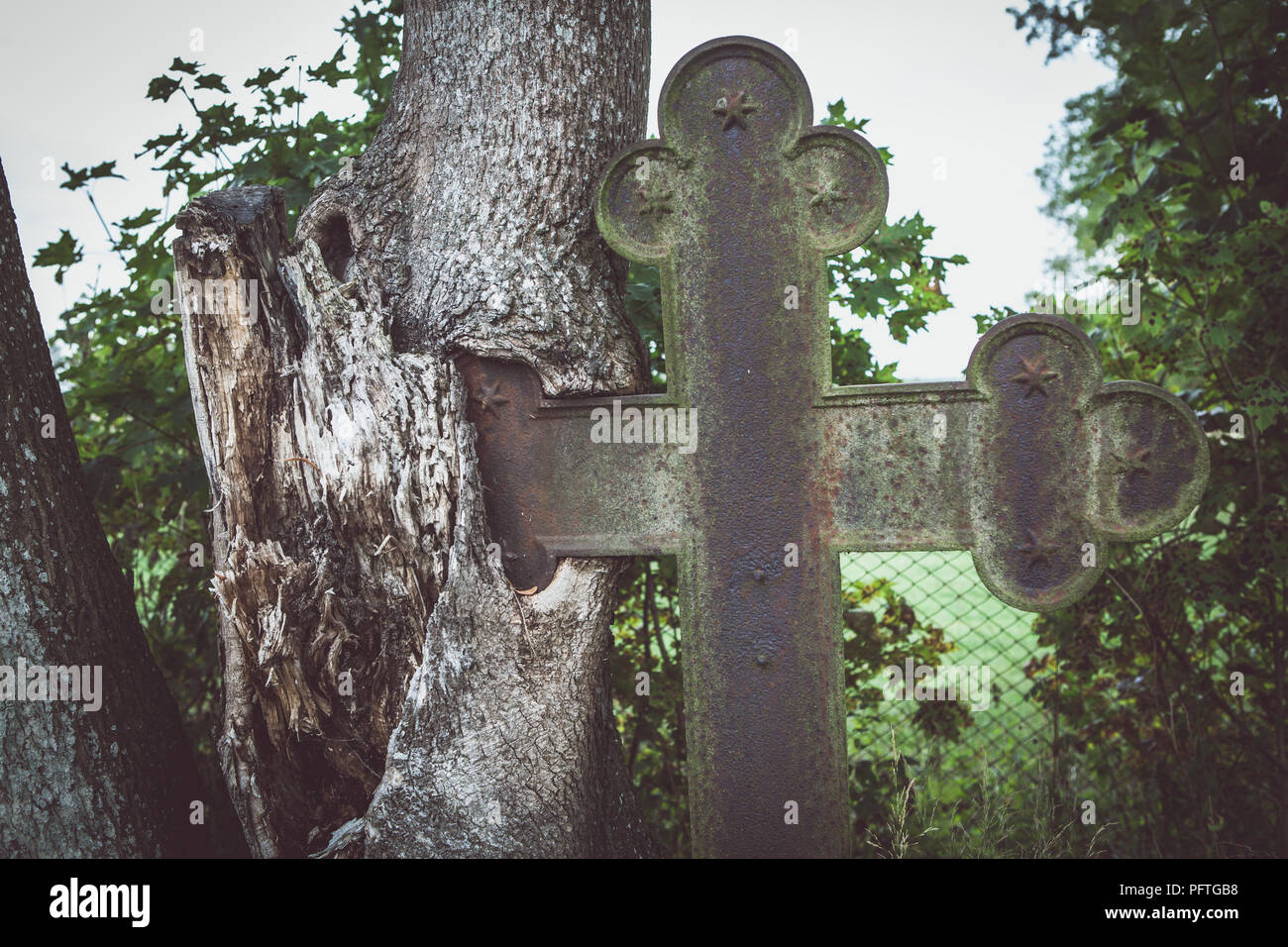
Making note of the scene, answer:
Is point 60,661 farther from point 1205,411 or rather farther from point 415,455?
point 1205,411

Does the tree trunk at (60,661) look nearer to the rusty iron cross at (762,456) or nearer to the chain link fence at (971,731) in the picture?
the rusty iron cross at (762,456)

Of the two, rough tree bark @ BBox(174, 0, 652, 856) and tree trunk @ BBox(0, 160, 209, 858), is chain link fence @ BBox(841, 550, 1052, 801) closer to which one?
rough tree bark @ BBox(174, 0, 652, 856)

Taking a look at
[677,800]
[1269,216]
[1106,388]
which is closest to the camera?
[1106,388]

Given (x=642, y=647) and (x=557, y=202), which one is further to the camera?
(x=642, y=647)

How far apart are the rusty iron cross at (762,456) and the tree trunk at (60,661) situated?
1.11 m

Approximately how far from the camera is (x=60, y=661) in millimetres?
2449

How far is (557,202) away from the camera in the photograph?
2516mm

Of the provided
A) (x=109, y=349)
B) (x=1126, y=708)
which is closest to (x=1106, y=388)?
(x=1126, y=708)

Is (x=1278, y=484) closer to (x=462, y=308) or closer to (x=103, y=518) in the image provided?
(x=462, y=308)

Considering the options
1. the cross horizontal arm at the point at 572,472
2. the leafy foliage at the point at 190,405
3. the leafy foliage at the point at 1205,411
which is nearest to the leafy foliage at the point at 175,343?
the leafy foliage at the point at 190,405

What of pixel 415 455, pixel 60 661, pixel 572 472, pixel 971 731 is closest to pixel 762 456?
pixel 572 472

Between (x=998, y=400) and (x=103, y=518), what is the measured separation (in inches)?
127

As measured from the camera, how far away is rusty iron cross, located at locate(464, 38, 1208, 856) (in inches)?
91.9

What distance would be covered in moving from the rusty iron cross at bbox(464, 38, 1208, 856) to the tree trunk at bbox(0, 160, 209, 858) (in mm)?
1112
